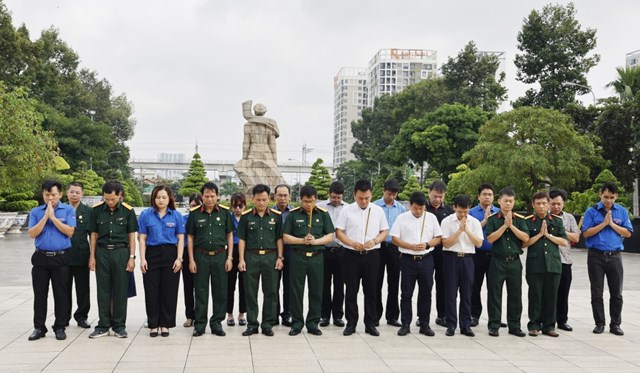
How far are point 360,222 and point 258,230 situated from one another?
1025mm

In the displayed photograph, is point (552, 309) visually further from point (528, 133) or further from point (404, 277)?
point (528, 133)

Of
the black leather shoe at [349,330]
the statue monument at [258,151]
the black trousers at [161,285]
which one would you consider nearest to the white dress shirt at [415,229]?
the black leather shoe at [349,330]

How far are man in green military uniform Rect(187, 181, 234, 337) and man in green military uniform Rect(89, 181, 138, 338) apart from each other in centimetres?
59

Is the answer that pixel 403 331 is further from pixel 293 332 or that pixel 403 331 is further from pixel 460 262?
pixel 293 332

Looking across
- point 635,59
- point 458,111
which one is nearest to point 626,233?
point 458,111

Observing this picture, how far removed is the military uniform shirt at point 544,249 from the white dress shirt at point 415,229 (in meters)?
1.01

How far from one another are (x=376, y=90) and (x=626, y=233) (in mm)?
95387

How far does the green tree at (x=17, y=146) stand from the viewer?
18.2 m

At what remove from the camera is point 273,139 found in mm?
26312

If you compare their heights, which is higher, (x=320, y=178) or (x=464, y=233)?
(x=320, y=178)

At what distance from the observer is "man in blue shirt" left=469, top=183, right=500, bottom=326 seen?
689cm

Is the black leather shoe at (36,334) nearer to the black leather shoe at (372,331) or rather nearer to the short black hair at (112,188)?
the short black hair at (112,188)

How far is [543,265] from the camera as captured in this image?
6590mm

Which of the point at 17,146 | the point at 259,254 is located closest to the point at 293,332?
the point at 259,254
